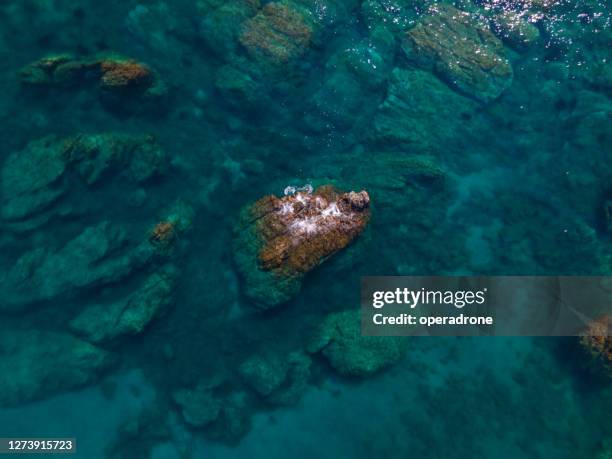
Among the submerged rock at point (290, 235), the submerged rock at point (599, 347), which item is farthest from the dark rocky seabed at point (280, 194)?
the submerged rock at point (599, 347)

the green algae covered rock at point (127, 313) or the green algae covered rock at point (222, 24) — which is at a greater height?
the green algae covered rock at point (222, 24)

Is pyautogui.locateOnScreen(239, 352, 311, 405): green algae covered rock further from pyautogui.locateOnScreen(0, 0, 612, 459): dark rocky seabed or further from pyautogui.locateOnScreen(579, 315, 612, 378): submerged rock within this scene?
pyautogui.locateOnScreen(579, 315, 612, 378): submerged rock

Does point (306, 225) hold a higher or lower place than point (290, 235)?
higher

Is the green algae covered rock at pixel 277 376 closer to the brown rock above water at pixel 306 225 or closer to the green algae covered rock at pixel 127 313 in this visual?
the brown rock above water at pixel 306 225

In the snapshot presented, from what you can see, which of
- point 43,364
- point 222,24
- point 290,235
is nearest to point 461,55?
point 222,24

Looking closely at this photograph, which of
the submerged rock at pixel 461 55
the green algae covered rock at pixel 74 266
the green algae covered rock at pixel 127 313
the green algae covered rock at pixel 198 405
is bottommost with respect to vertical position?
the green algae covered rock at pixel 198 405

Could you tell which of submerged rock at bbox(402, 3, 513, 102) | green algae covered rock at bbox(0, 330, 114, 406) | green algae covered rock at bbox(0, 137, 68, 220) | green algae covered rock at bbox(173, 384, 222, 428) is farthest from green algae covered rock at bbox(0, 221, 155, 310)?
submerged rock at bbox(402, 3, 513, 102)

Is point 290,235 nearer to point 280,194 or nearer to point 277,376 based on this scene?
point 280,194

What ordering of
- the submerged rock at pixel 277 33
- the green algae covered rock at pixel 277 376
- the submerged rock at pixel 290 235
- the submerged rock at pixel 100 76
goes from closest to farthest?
the green algae covered rock at pixel 277 376
the submerged rock at pixel 290 235
the submerged rock at pixel 100 76
the submerged rock at pixel 277 33
